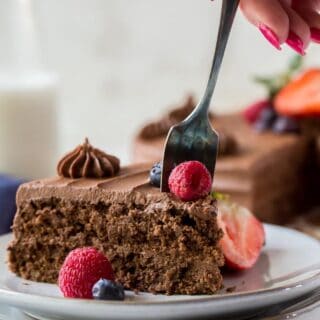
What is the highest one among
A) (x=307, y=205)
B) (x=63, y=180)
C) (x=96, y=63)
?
(x=63, y=180)

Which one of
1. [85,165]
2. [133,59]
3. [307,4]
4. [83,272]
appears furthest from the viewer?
[133,59]

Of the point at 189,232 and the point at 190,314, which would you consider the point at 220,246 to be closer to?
the point at 189,232

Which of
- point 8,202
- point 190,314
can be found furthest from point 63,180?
point 8,202

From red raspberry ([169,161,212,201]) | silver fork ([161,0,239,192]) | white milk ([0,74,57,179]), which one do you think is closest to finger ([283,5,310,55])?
silver fork ([161,0,239,192])

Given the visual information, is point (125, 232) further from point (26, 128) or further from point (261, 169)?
point (26, 128)

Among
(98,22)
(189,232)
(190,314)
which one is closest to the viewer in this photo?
(190,314)

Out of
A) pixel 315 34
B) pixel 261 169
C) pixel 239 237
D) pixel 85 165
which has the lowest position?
pixel 261 169

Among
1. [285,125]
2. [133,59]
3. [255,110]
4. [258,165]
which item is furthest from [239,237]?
[133,59]
